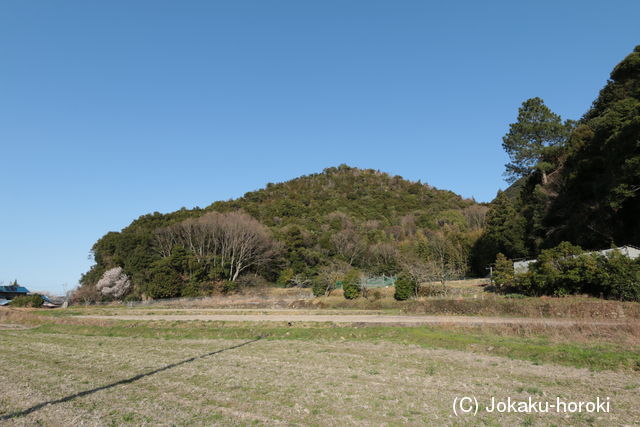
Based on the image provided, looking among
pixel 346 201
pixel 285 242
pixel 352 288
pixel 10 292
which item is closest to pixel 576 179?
pixel 352 288

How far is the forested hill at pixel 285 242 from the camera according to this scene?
5319 cm

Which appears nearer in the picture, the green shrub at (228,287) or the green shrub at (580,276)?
the green shrub at (580,276)

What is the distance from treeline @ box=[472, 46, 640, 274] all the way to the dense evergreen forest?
106 mm

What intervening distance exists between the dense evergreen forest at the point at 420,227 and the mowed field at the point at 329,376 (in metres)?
19.1

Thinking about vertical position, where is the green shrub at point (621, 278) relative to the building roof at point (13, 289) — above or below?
above

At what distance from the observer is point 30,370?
10695 millimetres

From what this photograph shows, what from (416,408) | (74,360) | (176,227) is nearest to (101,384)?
(74,360)

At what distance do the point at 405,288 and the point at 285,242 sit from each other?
110 ft

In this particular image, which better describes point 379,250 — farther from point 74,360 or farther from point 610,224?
point 74,360

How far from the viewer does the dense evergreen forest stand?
99.7 ft

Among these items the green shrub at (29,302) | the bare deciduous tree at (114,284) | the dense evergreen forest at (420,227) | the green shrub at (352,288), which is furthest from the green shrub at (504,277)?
the green shrub at (29,302)

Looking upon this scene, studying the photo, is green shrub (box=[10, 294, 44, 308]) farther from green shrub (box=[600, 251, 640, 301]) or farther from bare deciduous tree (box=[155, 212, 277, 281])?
green shrub (box=[600, 251, 640, 301])

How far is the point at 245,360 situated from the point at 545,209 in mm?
36294

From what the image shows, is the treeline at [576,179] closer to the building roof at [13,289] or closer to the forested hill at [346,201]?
the forested hill at [346,201]
